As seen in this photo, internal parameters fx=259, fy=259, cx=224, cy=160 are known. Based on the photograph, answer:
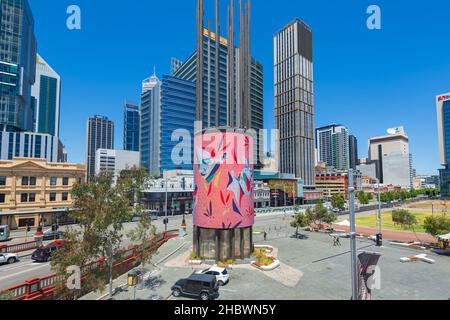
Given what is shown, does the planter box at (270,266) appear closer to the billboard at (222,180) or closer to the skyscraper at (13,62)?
the billboard at (222,180)

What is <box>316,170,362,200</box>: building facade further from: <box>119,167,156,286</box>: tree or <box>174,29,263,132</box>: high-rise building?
<box>119,167,156,286</box>: tree

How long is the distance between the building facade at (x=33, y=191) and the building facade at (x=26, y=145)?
107 m

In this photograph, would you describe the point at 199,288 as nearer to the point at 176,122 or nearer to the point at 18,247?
the point at 18,247

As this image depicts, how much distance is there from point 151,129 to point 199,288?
477ft

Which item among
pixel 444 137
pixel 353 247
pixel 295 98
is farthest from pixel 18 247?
pixel 444 137

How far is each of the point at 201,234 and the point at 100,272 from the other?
12982mm

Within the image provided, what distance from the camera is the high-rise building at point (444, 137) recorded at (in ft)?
560

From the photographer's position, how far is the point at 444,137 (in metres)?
174

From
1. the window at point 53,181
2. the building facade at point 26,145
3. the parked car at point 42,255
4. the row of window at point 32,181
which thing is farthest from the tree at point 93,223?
the building facade at point 26,145

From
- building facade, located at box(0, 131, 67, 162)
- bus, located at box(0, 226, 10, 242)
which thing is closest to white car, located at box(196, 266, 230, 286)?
bus, located at box(0, 226, 10, 242)
